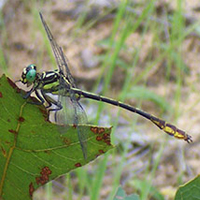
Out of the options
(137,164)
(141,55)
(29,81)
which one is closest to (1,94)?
(29,81)

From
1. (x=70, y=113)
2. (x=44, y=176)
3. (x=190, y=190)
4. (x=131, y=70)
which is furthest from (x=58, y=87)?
(x=190, y=190)

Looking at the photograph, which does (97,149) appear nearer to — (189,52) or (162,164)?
(162,164)

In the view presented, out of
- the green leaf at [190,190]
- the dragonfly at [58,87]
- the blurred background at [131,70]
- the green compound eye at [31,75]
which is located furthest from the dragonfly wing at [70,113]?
the green leaf at [190,190]

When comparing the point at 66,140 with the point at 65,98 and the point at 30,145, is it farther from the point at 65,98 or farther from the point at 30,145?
the point at 65,98

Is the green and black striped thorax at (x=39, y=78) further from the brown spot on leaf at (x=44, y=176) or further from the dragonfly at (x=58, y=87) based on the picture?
the brown spot on leaf at (x=44, y=176)

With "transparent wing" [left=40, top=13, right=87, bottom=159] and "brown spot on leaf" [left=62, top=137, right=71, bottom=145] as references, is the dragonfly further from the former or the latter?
"brown spot on leaf" [left=62, top=137, right=71, bottom=145]

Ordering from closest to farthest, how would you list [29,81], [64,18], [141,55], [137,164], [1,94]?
[1,94], [29,81], [137,164], [141,55], [64,18]
